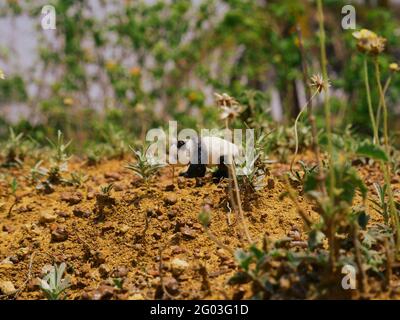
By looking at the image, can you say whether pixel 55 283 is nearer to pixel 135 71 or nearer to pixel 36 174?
pixel 36 174

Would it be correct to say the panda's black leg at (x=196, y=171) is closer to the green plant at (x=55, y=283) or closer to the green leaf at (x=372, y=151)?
the green plant at (x=55, y=283)

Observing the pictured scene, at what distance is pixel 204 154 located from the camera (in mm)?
2342

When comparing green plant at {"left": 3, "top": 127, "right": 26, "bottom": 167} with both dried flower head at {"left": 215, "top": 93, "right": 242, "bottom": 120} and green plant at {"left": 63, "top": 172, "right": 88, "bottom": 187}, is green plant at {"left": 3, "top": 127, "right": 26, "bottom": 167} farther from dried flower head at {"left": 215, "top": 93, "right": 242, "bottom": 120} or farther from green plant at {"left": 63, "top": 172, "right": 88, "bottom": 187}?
dried flower head at {"left": 215, "top": 93, "right": 242, "bottom": 120}

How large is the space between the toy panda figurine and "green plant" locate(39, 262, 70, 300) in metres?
0.73

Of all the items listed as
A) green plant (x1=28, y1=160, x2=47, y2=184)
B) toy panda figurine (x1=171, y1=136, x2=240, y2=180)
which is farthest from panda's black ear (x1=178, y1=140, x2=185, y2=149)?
green plant (x1=28, y1=160, x2=47, y2=184)

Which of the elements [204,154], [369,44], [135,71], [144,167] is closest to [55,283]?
[144,167]

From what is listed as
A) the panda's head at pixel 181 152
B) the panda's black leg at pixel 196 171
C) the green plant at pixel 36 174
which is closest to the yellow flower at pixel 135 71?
the green plant at pixel 36 174

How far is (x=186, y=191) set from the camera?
2.38 metres

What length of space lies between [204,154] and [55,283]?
0.81 m

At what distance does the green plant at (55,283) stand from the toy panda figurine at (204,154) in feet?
2.40

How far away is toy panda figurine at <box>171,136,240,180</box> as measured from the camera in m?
2.26

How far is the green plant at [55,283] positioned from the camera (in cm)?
188

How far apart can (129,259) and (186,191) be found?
1.46 feet
